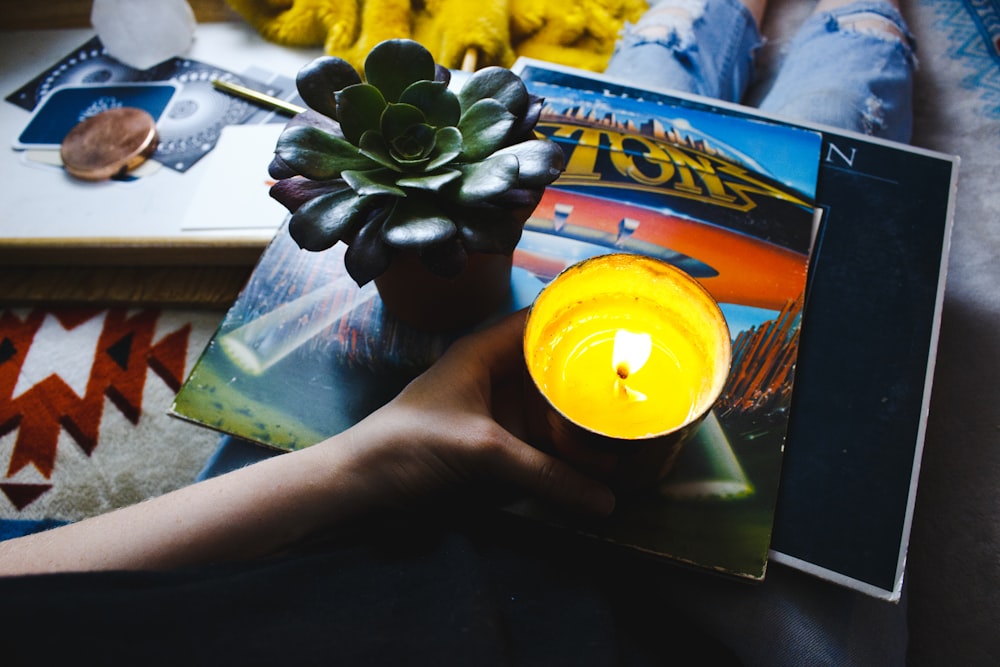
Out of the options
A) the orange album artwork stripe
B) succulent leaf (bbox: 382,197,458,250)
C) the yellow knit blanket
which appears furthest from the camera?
the yellow knit blanket

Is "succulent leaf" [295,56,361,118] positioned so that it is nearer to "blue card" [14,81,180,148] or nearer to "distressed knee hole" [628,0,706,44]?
"distressed knee hole" [628,0,706,44]

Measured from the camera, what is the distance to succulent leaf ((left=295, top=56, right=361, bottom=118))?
449mm

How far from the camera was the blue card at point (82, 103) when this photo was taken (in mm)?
986

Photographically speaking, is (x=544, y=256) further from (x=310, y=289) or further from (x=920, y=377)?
(x=920, y=377)

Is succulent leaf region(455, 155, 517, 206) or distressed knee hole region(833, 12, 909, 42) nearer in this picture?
succulent leaf region(455, 155, 517, 206)

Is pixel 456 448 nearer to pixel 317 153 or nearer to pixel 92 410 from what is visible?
pixel 317 153

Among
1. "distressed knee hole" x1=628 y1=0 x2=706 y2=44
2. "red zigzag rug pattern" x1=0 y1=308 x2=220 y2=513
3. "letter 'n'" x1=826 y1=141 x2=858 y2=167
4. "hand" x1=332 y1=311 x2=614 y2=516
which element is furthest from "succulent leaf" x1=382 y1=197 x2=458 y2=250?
"red zigzag rug pattern" x1=0 y1=308 x2=220 y2=513

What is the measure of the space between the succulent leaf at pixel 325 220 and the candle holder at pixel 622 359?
0.45 ft

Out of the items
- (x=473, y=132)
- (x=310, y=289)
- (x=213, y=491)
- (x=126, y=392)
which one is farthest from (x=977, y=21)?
(x=126, y=392)

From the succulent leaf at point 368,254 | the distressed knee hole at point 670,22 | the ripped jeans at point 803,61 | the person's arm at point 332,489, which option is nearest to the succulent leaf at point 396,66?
the succulent leaf at point 368,254

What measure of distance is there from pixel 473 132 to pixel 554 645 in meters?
0.36

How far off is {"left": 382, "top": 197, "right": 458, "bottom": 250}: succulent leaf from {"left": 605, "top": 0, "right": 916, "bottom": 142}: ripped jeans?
1.62 ft

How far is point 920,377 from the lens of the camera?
21.6 inches

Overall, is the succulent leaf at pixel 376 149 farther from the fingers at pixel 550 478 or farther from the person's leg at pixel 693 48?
the person's leg at pixel 693 48
